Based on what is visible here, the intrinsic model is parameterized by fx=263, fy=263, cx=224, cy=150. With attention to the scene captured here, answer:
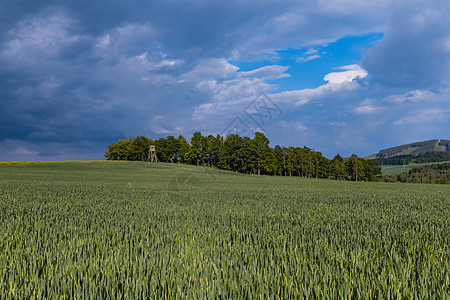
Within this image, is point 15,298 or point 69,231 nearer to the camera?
point 15,298

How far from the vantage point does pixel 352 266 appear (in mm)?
3188

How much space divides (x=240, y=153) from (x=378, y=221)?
199 feet

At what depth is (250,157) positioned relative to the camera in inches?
2736

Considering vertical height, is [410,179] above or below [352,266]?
below

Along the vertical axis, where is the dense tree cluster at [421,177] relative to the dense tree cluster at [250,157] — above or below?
below

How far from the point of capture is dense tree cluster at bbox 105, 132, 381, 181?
72.8 metres

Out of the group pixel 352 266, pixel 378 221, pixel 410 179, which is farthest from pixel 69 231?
pixel 410 179

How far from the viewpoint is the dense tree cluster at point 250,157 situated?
72.8 m

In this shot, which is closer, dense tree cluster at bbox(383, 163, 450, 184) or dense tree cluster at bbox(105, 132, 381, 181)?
dense tree cluster at bbox(105, 132, 381, 181)

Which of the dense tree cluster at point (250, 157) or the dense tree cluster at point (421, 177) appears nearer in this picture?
the dense tree cluster at point (250, 157)

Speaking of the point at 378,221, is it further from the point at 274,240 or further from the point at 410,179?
the point at 410,179

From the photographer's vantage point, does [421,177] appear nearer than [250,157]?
No

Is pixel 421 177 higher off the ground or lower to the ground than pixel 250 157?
lower

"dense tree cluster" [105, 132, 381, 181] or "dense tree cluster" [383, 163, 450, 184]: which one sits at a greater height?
"dense tree cluster" [105, 132, 381, 181]
